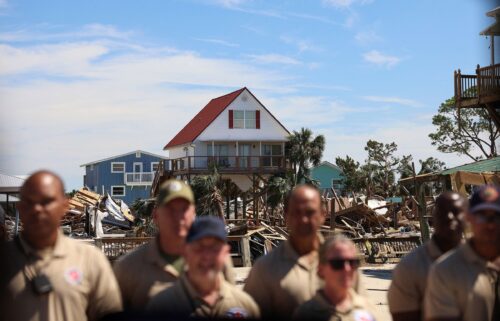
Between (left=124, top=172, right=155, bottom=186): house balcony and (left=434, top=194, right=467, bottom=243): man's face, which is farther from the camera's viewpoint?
(left=124, top=172, right=155, bottom=186): house balcony

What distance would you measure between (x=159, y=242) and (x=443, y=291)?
1.30 m

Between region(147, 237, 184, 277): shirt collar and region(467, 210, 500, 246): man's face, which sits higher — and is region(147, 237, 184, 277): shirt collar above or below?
below

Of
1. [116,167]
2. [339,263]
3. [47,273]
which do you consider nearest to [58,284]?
[47,273]

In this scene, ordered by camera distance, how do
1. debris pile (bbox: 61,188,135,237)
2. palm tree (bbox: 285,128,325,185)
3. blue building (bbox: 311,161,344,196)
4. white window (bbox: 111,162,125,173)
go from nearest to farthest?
debris pile (bbox: 61,188,135,237)
palm tree (bbox: 285,128,325,185)
white window (bbox: 111,162,125,173)
blue building (bbox: 311,161,344,196)

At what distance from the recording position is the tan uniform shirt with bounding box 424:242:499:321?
3.23m

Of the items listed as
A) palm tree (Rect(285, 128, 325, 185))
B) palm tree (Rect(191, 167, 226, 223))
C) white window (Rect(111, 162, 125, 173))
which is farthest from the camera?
white window (Rect(111, 162, 125, 173))

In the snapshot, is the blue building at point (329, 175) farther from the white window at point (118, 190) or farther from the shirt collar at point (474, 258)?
the shirt collar at point (474, 258)

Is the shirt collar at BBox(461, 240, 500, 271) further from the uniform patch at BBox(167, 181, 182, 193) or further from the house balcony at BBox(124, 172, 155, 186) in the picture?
the house balcony at BBox(124, 172, 155, 186)

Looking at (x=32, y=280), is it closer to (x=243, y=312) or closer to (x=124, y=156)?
(x=243, y=312)

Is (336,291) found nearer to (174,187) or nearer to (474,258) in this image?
(474,258)

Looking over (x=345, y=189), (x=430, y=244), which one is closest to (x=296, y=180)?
(x=345, y=189)

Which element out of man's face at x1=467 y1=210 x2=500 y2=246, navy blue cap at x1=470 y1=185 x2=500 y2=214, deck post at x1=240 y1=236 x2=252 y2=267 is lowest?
deck post at x1=240 y1=236 x2=252 y2=267

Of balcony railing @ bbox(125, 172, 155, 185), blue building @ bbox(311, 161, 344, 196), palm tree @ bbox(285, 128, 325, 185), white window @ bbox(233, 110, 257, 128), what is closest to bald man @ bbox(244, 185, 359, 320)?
palm tree @ bbox(285, 128, 325, 185)

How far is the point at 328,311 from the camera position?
10.8ft
